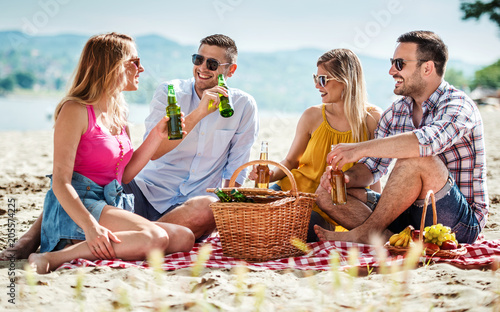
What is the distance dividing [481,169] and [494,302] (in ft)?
5.35

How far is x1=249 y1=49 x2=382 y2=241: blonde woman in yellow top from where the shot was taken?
4.26m

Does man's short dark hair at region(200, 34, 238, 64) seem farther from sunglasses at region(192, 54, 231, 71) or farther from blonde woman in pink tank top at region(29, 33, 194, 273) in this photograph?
blonde woman in pink tank top at region(29, 33, 194, 273)

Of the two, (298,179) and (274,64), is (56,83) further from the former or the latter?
(298,179)

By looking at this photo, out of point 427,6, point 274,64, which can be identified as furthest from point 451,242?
point 274,64

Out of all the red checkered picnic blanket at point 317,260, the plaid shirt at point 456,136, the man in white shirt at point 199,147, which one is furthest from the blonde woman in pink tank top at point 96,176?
the plaid shirt at point 456,136

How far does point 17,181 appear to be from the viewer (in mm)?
6656

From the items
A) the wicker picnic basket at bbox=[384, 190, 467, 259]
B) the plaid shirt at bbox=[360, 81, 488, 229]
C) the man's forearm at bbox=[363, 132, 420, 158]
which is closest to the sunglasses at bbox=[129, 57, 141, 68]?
the man's forearm at bbox=[363, 132, 420, 158]

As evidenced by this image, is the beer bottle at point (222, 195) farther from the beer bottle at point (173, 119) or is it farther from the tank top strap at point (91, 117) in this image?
the tank top strap at point (91, 117)

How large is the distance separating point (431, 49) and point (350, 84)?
73 cm

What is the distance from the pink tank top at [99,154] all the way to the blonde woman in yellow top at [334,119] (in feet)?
4.52

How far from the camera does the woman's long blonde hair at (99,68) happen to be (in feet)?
11.2

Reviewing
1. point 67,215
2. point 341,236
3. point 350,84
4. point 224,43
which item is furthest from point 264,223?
point 224,43

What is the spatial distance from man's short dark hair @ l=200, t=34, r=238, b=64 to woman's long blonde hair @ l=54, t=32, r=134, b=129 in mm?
1060

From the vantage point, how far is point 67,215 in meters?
3.29
